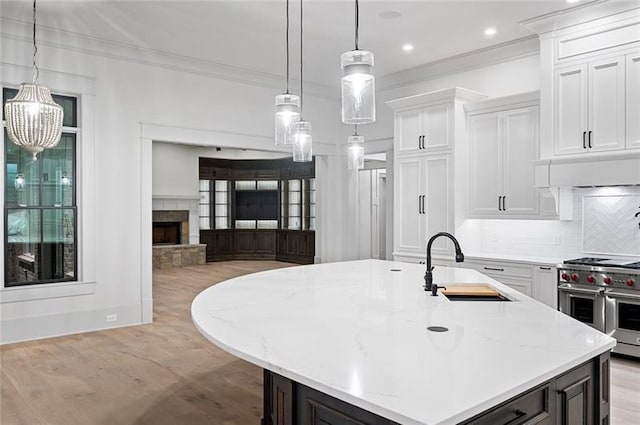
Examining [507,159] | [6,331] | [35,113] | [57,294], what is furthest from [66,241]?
[507,159]

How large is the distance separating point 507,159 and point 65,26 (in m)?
5.05

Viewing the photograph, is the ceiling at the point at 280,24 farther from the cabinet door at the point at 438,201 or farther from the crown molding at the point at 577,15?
the cabinet door at the point at 438,201

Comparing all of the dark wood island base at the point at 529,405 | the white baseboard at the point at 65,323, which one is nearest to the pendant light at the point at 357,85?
the dark wood island base at the point at 529,405

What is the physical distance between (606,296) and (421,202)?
237cm

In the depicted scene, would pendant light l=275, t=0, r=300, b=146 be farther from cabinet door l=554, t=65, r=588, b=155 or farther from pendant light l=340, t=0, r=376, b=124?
cabinet door l=554, t=65, r=588, b=155

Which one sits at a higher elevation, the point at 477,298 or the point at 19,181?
the point at 19,181

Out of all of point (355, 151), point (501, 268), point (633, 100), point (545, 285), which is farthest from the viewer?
point (501, 268)

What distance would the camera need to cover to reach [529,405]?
158cm

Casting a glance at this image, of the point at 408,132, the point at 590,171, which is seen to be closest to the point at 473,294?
the point at 590,171

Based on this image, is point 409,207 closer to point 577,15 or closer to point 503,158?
point 503,158

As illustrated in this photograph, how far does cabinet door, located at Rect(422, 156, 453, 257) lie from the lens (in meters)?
5.82

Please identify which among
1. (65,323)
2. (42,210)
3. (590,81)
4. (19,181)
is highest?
(590,81)

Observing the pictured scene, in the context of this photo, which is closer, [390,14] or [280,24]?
[390,14]

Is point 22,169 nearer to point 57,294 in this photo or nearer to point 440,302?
point 57,294
